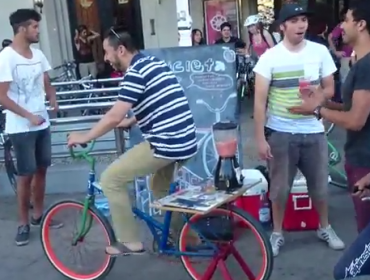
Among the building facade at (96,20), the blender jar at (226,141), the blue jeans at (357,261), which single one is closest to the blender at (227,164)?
the blender jar at (226,141)

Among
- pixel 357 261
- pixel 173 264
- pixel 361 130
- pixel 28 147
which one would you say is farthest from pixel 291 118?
pixel 28 147

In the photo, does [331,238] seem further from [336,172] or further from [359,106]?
[359,106]

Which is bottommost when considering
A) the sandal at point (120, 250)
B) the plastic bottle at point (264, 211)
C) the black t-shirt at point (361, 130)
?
the plastic bottle at point (264, 211)

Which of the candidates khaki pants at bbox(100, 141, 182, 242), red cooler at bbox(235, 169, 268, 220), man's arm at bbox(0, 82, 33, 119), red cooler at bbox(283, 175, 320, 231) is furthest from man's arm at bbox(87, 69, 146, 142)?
red cooler at bbox(283, 175, 320, 231)

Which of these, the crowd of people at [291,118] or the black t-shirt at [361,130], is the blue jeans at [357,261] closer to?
the black t-shirt at [361,130]

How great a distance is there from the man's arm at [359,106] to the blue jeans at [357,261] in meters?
0.57

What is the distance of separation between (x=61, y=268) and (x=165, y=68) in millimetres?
1726

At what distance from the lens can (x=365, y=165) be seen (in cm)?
346

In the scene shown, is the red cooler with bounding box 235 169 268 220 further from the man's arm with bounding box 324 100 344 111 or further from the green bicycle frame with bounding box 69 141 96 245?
the man's arm with bounding box 324 100 344 111

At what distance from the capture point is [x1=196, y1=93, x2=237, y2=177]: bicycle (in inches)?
222

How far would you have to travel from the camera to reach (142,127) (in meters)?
4.28

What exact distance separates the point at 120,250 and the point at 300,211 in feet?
5.42

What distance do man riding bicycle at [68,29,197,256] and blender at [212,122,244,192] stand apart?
0.67ft

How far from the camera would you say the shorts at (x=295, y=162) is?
15.5 ft
